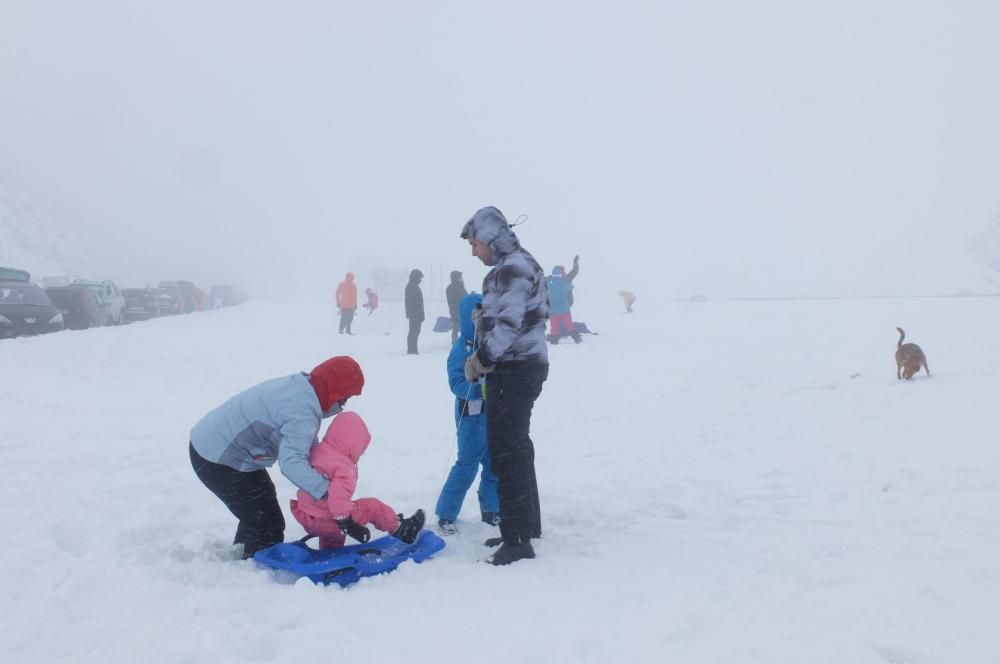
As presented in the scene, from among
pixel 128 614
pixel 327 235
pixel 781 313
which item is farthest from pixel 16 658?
pixel 327 235

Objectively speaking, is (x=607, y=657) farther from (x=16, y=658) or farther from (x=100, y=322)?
(x=100, y=322)

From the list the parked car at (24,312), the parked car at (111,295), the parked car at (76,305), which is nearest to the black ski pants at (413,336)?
the parked car at (24,312)

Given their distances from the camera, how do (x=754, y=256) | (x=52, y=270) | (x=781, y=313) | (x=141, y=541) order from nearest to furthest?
(x=141, y=541), (x=781, y=313), (x=52, y=270), (x=754, y=256)

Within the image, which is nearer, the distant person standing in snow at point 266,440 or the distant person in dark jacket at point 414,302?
the distant person standing in snow at point 266,440

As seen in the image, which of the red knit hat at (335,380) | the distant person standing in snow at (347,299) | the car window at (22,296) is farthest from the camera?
the distant person standing in snow at (347,299)

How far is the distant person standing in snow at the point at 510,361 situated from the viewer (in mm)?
4211

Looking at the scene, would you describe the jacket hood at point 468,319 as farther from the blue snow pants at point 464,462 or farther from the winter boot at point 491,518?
the winter boot at point 491,518

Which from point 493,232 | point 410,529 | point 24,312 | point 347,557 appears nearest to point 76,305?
point 24,312

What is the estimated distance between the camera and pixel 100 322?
22.5 m

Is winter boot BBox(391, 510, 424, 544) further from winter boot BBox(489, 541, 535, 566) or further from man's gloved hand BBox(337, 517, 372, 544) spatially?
winter boot BBox(489, 541, 535, 566)

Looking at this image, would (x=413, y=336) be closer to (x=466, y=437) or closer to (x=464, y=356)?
(x=464, y=356)

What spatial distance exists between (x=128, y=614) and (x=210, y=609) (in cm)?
39

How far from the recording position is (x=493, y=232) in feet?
14.1

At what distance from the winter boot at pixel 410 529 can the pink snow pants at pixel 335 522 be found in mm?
58
